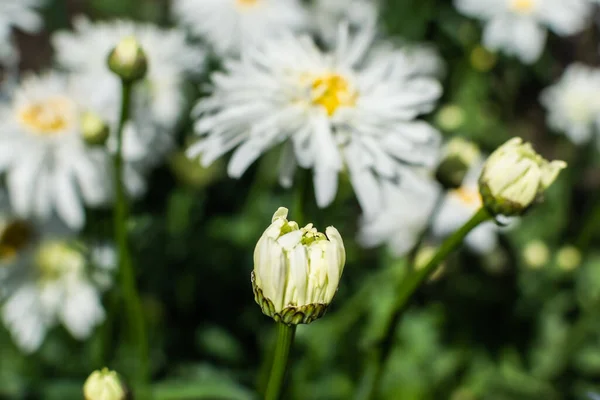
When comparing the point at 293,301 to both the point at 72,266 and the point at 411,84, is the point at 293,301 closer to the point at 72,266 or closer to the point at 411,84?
the point at 411,84

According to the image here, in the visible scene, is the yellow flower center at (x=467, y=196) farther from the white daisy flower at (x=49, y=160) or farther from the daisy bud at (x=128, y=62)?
the daisy bud at (x=128, y=62)

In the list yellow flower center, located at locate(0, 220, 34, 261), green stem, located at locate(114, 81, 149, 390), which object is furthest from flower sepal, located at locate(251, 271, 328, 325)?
yellow flower center, located at locate(0, 220, 34, 261)

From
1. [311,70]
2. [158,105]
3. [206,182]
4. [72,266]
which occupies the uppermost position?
[311,70]

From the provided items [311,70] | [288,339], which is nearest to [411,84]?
[311,70]

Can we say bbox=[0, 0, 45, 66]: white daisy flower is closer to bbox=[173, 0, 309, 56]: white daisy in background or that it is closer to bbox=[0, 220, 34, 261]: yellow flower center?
bbox=[0, 220, 34, 261]: yellow flower center

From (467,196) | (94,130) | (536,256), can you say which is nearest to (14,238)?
(94,130)

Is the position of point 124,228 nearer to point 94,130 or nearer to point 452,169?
point 94,130

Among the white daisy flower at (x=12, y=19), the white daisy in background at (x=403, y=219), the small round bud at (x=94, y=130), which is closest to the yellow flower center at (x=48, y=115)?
the white daisy flower at (x=12, y=19)
